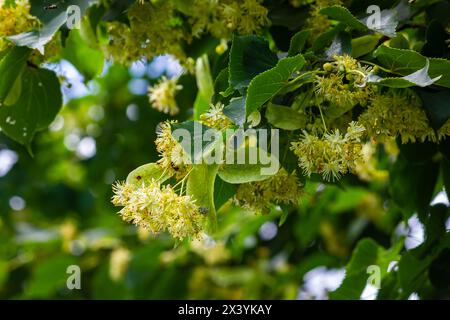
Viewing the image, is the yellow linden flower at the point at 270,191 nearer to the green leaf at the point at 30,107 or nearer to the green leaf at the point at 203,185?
the green leaf at the point at 203,185

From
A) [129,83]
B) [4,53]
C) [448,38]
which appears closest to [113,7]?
[4,53]

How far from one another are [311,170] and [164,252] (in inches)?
91.6

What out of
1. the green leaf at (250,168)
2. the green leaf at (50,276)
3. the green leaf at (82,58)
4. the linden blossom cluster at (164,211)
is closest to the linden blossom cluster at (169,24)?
the green leaf at (82,58)

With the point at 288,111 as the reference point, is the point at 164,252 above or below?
below

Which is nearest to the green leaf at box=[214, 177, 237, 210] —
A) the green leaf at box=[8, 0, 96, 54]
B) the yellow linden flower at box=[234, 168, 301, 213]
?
the yellow linden flower at box=[234, 168, 301, 213]

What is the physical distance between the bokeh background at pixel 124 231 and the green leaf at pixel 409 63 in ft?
4.93

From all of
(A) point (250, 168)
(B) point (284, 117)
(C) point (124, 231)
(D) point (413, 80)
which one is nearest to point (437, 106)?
(D) point (413, 80)

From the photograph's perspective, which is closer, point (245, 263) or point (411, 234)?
point (411, 234)

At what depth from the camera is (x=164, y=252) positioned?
3756mm

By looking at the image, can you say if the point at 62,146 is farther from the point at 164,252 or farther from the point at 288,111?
the point at 288,111

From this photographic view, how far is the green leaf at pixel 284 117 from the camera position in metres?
1.61

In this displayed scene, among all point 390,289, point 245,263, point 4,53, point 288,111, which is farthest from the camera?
point 245,263

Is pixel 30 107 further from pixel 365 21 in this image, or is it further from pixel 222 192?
pixel 365 21

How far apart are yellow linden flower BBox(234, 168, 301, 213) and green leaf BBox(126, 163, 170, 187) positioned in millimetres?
243
